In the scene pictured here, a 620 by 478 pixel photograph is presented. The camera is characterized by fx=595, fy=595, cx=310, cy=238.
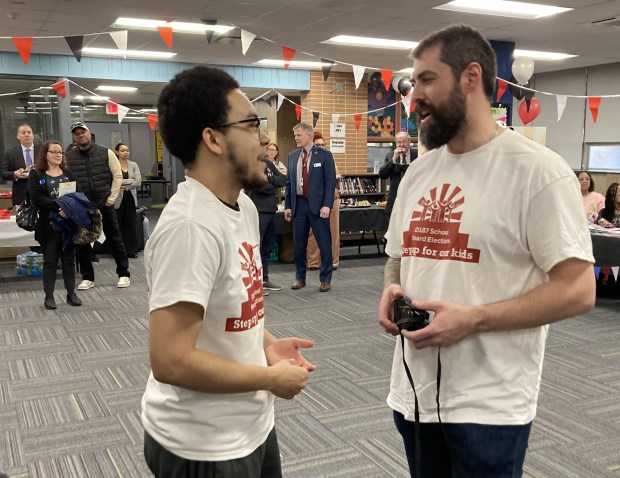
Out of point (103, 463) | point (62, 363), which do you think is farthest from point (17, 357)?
point (103, 463)

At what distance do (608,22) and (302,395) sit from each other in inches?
232

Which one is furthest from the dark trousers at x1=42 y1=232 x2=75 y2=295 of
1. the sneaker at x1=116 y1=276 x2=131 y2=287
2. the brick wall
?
the brick wall

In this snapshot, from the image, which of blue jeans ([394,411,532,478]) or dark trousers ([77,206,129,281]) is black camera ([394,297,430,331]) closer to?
blue jeans ([394,411,532,478])

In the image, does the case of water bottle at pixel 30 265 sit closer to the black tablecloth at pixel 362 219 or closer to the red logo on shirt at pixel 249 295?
the black tablecloth at pixel 362 219

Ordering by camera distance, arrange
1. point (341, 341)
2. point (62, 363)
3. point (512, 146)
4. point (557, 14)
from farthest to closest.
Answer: point (557, 14) < point (341, 341) < point (62, 363) < point (512, 146)

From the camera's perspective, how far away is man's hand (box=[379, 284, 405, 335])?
1340 millimetres

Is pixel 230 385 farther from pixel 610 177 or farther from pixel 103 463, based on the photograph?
pixel 610 177

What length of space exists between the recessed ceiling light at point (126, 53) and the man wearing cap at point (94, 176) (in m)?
3.30

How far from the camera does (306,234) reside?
5715 millimetres

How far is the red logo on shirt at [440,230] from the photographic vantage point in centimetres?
124

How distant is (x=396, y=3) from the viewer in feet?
18.8

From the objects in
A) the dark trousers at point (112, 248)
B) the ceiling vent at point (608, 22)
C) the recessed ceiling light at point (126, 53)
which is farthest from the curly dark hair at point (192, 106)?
the recessed ceiling light at point (126, 53)

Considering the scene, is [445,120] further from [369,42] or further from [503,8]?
[369,42]

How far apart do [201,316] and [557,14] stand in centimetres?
649
